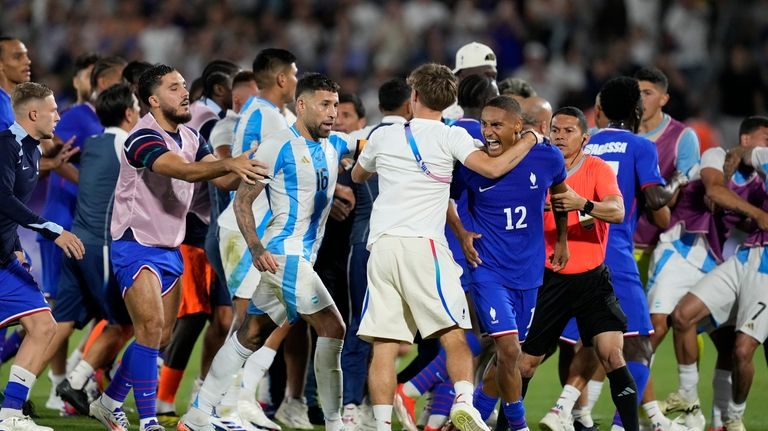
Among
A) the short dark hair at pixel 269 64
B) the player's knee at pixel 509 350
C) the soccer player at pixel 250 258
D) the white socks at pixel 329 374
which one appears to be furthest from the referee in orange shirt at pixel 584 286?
the short dark hair at pixel 269 64

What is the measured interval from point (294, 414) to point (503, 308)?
2.39 metres

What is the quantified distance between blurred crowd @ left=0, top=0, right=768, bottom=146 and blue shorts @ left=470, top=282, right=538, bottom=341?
9.58m

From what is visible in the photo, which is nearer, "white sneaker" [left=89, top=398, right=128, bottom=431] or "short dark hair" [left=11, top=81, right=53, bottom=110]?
"short dark hair" [left=11, top=81, right=53, bottom=110]

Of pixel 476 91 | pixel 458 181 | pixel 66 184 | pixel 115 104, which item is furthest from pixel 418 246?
pixel 66 184

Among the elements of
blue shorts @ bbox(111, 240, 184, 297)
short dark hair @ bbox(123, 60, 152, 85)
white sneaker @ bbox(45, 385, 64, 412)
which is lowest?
white sneaker @ bbox(45, 385, 64, 412)

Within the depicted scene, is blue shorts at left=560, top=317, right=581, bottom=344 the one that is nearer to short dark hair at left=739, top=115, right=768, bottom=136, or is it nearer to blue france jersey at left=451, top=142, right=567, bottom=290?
blue france jersey at left=451, top=142, right=567, bottom=290

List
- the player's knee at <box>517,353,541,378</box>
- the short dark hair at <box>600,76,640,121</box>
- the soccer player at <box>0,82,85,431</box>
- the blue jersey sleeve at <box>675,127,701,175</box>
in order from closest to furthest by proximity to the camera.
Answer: the soccer player at <box>0,82,85,431</box> < the player's knee at <box>517,353,541,378</box> < the short dark hair at <box>600,76,640,121</box> < the blue jersey sleeve at <box>675,127,701,175</box>

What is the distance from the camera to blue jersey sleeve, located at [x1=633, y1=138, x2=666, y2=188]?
26.2ft

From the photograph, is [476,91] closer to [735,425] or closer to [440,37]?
[735,425]

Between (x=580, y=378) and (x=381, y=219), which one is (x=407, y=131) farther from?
(x=580, y=378)

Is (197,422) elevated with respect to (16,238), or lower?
lower

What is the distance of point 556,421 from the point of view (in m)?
7.96

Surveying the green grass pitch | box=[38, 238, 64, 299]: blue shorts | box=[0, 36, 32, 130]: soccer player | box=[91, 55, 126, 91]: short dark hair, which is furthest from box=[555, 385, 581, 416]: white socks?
box=[0, 36, 32, 130]: soccer player

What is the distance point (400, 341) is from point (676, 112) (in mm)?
9705
